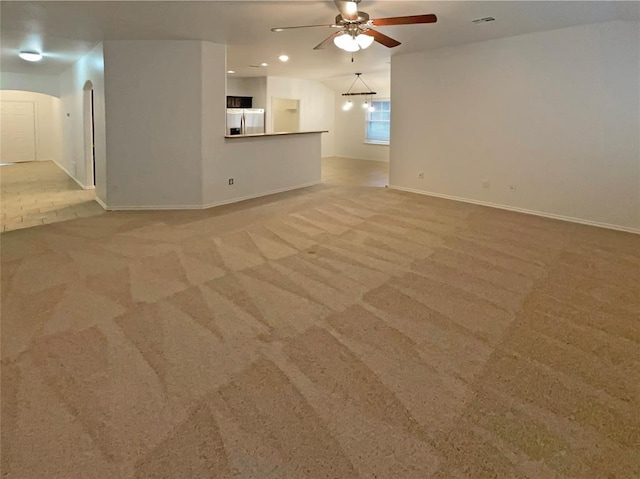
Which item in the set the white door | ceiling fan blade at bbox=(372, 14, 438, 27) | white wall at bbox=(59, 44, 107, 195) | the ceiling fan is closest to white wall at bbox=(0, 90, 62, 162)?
the white door

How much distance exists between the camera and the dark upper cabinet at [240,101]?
11.1m

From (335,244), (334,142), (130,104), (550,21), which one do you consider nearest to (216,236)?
(335,244)

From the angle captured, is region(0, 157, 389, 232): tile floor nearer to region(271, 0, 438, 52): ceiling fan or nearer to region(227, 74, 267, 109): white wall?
region(227, 74, 267, 109): white wall

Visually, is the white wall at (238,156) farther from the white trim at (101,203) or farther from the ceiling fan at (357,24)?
the ceiling fan at (357,24)

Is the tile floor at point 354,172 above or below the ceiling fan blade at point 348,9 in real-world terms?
below

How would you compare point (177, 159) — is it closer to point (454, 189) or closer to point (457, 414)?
point (454, 189)

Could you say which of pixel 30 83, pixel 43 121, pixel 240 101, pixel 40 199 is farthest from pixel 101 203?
pixel 43 121

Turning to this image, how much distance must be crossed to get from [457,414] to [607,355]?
3.73 ft

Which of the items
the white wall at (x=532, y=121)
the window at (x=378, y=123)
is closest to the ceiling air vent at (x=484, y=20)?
the white wall at (x=532, y=121)

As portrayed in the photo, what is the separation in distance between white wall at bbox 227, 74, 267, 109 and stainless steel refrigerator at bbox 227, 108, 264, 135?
35.0 inches

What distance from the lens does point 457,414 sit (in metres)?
1.99

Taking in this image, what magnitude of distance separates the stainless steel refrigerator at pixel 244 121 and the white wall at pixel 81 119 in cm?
265

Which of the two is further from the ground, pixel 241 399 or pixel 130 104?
pixel 130 104

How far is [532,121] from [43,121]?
12.6 metres
